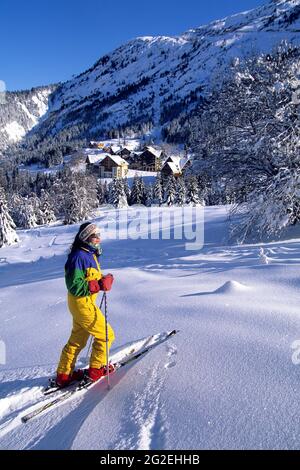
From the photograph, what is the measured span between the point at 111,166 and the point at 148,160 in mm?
16491

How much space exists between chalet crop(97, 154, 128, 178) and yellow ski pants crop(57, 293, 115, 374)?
108 m

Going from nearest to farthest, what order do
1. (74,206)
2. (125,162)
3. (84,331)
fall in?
(84,331), (74,206), (125,162)

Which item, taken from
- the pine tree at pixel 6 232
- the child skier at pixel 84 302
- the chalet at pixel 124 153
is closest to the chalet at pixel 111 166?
the chalet at pixel 124 153

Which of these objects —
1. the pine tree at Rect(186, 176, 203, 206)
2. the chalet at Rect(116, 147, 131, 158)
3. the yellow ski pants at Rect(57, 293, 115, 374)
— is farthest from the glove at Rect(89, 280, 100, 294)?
the chalet at Rect(116, 147, 131, 158)

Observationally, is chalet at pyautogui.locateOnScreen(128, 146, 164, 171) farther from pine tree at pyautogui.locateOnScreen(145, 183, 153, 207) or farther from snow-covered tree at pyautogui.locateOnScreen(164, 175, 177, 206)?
snow-covered tree at pyautogui.locateOnScreen(164, 175, 177, 206)

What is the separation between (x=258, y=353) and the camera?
3648 mm

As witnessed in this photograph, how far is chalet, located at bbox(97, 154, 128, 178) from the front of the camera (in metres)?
112

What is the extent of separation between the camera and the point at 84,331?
421 cm

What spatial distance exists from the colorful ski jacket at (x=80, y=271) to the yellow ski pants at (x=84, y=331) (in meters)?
0.14

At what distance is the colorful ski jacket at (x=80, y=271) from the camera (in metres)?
3.96

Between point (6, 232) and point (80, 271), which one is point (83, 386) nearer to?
point (80, 271)

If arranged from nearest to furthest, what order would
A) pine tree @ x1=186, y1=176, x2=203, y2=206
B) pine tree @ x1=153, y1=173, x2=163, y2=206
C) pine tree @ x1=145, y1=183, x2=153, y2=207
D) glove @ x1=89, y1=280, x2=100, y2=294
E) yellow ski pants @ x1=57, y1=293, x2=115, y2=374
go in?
glove @ x1=89, y1=280, x2=100, y2=294 → yellow ski pants @ x1=57, y1=293, x2=115, y2=374 → pine tree @ x1=186, y1=176, x2=203, y2=206 → pine tree @ x1=153, y1=173, x2=163, y2=206 → pine tree @ x1=145, y1=183, x2=153, y2=207

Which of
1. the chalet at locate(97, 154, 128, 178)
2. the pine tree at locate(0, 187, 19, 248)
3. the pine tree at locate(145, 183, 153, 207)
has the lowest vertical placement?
the pine tree at locate(0, 187, 19, 248)

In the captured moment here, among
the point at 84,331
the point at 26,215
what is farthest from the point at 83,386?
the point at 26,215
